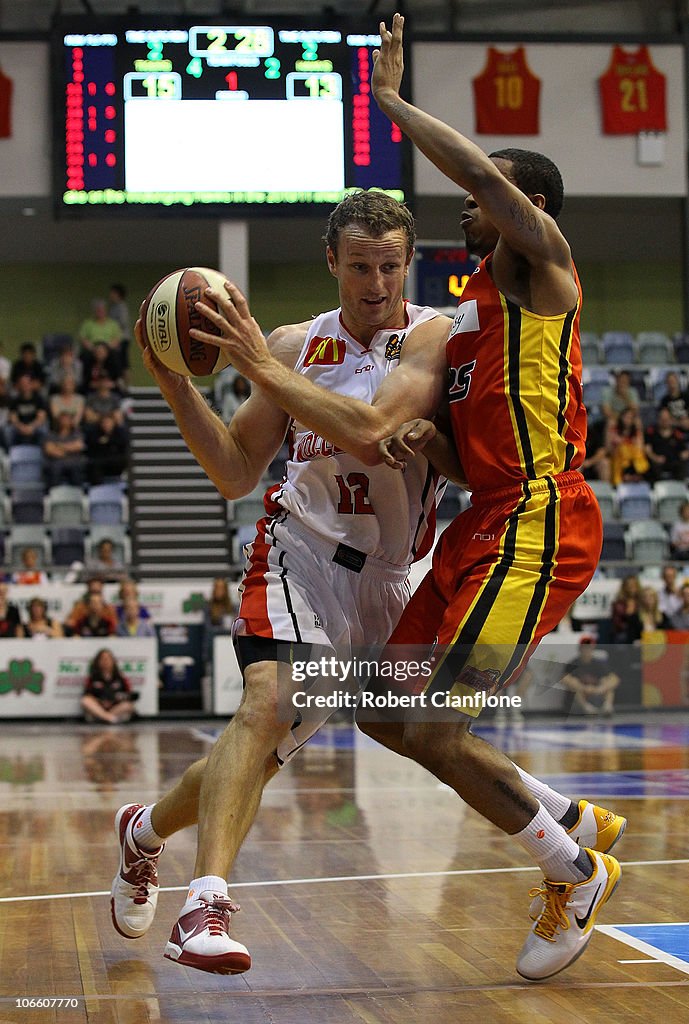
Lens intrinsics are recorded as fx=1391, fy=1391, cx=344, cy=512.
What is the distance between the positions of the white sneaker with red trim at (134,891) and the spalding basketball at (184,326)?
142 cm

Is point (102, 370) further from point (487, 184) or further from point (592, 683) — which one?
point (487, 184)

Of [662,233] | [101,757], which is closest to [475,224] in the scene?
[101,757]

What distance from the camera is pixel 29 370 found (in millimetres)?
18562

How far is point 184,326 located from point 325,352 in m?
0.52

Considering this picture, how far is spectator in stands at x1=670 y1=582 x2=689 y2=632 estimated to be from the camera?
14059mm

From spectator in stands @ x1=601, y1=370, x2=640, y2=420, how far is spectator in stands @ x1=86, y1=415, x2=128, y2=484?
20.2 feet

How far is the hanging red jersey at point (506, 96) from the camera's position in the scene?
19172 millimetres

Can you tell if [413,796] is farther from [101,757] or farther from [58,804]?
[101,757]

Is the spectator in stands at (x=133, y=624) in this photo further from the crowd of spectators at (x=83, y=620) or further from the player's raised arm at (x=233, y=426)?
the player's raised arm at (x=233, y=426)

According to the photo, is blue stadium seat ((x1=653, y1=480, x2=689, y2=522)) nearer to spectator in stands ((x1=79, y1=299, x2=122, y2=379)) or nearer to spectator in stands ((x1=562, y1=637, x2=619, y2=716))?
spectator in stands ((x1=562, y1=637, x2=619, y2=716))

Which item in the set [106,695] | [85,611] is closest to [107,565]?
[85,611]

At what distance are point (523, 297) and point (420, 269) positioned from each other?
40.9 feet

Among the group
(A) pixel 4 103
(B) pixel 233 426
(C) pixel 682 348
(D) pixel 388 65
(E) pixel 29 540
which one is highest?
(A) pixel 4 103

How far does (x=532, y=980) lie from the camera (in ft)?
12.2
